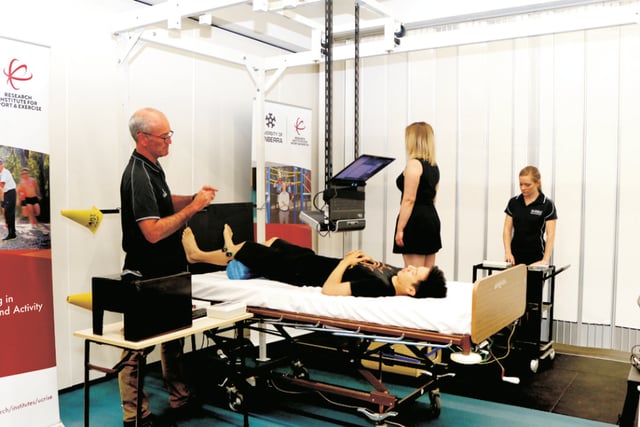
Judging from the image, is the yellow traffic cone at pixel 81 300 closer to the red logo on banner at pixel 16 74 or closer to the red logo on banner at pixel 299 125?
the red logo on banner at pixel 16 74

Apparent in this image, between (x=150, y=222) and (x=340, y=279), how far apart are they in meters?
1.04

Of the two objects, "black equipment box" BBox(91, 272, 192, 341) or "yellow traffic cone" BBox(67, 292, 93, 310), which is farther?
"yellow traffic cone" BBox(67, 292, 93, 310)

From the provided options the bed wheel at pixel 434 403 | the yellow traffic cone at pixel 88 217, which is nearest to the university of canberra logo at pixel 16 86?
the yellow traffic cone at pixel 88 217

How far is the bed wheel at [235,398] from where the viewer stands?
10.7 feet

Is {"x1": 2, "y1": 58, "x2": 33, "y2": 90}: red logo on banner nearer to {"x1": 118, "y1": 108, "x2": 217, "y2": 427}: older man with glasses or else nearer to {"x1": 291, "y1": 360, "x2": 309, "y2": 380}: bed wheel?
{"x1": 118, "y1": 108, "x2": 217, "y2": 427}: older man with glasses

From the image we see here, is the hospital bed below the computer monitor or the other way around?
below

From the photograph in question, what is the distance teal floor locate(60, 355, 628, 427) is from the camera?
10.4 ft

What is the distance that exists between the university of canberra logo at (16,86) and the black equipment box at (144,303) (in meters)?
0.92

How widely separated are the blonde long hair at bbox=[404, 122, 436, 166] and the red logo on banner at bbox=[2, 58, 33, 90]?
210cm

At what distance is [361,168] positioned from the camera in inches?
133

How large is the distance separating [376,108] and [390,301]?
10.5 ft

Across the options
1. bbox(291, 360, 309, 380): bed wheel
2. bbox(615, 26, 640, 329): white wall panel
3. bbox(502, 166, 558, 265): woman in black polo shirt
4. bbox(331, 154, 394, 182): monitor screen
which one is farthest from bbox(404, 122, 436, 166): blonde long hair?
bbox(615, 26, 640, 329): white wall panel

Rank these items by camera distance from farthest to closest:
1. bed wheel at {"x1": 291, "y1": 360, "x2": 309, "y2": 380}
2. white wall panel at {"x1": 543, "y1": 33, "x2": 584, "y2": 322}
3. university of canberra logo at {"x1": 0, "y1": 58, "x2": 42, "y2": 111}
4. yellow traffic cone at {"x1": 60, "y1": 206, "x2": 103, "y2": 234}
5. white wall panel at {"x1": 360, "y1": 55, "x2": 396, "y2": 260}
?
1. white wall panel at {"x1": 360, "y1": 55, "x2": 396, "y2": 260}
2. white wall panel at {"x1": 543, "y1": 33, "x2": 584, "y2": 322}
3. bed wheel at {"x1": 291, "y1": 360, "x2": 309, "y2": 380}
4. yellow traffic cone at {"x1": 60, "y1": 206, "x2": 103, "y2": 234}
5. university of canberra logo at {"x1": 0, "y1": 58, "x2": 42, "y2": 111}

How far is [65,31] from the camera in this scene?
11.6ft
